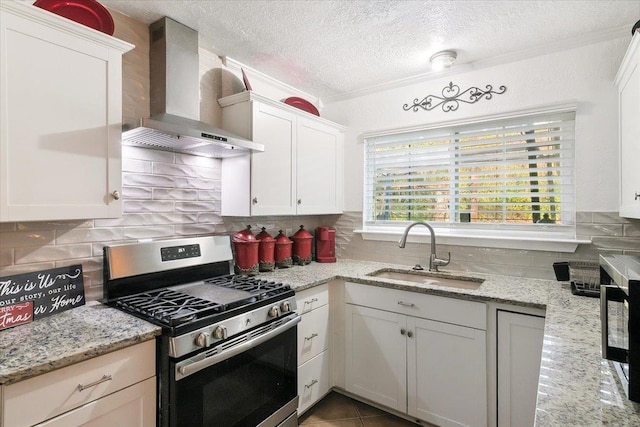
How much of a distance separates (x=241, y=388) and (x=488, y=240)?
1.85m

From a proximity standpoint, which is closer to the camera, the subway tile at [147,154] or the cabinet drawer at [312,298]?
the subway tile at [147,154]

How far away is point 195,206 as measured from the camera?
7.18 ft

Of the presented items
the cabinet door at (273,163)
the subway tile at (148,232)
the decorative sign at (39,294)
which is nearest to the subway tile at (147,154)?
the subway tile at (148,232)

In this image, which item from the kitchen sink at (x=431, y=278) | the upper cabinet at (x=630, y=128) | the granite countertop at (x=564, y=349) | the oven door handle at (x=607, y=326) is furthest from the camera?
the kitchen sink at (x=431, y=278)

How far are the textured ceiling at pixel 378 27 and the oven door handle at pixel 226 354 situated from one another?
1665 mm

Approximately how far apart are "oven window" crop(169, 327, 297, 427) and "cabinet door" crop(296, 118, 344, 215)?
3.61 ft

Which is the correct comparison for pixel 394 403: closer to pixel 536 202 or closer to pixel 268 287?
pixel 268 287

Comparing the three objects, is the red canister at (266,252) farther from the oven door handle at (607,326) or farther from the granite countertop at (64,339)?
the oven door handle at (607,326)

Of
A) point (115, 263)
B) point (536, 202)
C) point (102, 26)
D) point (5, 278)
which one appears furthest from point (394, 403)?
point (102, 26)

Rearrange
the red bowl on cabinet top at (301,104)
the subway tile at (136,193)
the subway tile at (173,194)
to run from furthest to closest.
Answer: the red bowl on cabinet top at (301,104) < the subway tile at (173,194) < the subway tile at (136,193)

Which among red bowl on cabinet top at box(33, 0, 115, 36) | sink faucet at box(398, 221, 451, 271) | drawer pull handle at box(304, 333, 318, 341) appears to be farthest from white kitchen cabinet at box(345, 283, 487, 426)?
red bowl on cabinet top at box(33, 0, 115, 36)

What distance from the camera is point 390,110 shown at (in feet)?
9.34

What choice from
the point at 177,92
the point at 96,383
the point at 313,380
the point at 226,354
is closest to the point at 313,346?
the point at 313,380

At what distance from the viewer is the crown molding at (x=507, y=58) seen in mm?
2020
